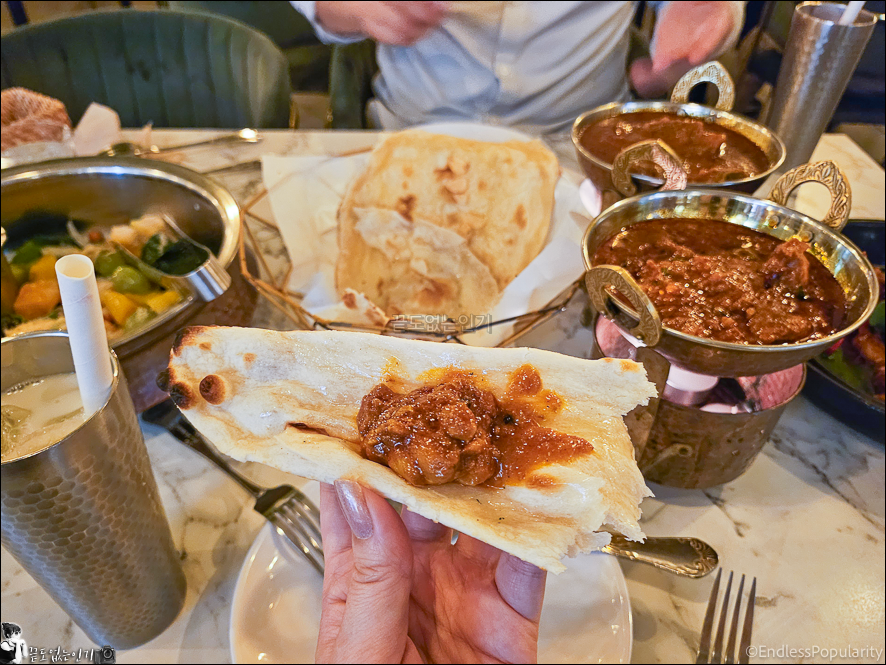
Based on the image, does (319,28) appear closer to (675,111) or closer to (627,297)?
(675,111)

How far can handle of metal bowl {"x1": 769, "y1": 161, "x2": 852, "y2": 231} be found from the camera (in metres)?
1.30

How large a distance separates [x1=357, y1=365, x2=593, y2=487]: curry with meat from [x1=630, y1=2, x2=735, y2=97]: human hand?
2.10 metres

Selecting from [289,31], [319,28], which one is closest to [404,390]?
[319,28]

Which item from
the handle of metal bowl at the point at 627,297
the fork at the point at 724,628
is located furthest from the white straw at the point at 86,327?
the fork at the point at 724,628

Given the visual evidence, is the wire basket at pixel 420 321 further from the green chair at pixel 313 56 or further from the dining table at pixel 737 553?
the green chair at pixel 313 56

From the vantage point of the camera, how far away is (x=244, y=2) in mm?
4230

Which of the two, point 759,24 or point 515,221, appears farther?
point 759,24

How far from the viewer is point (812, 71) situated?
1953mm

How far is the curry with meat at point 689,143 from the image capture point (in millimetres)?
1700

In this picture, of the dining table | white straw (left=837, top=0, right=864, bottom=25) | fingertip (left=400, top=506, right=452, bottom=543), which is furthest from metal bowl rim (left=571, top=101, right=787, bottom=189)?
fingertip (left=400, top=506, right=452, bottom=543)

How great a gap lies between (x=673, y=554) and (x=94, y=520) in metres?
1.04

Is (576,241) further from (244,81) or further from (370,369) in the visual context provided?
(244,81)

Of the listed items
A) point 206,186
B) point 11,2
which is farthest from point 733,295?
point 11,2

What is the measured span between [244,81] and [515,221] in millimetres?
1659
